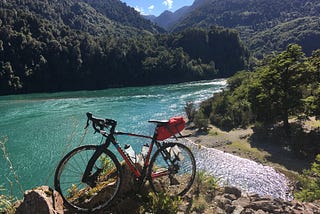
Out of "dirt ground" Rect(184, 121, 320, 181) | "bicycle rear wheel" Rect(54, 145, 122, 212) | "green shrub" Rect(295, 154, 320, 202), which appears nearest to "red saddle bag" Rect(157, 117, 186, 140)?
"bicycle rear wheel" Rect(54, 145, 122, 212)

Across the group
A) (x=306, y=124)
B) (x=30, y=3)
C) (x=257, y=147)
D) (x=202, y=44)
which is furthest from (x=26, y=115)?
(x=30, y=3)

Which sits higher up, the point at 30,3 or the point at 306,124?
the point at 30,3

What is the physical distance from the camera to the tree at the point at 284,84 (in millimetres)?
26500

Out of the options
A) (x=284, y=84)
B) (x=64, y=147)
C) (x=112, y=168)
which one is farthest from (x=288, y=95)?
(x=112, y=168)

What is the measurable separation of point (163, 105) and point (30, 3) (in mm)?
182225

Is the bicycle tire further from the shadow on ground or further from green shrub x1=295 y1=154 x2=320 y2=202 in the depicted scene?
the shadow on ground

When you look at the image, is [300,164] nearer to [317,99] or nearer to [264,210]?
[317,99]

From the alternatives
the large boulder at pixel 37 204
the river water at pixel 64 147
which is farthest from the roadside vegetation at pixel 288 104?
the large boulder at pixel 37 204

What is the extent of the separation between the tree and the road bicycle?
2341 cm

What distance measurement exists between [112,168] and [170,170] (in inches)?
49.6

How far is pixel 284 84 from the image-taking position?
90.2 feet

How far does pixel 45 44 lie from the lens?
10812 cm

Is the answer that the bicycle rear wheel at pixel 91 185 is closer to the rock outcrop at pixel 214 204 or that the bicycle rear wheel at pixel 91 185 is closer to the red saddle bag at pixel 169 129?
the rock outcrop at pixel 214 204

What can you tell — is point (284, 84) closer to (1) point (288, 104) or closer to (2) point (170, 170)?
(1) point (288, 104)
